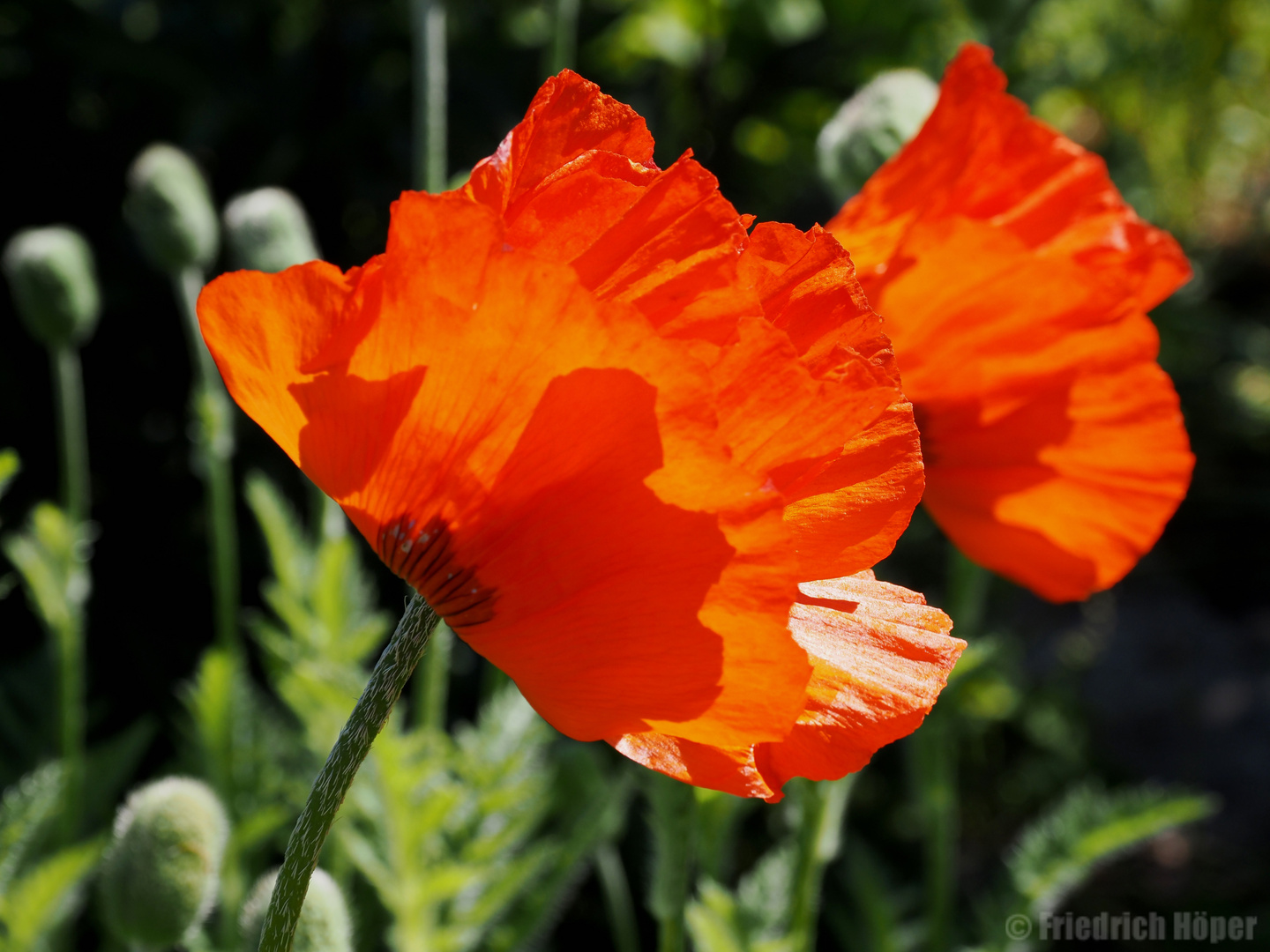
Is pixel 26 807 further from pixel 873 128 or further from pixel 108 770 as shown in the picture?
pixel 873 128

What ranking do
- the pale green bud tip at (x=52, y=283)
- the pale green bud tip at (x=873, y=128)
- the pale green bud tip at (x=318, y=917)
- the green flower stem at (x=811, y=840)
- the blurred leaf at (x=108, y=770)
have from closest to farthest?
1. the pale green bud tip at (x=318, y=917)
2. the green flower stem at (x=811, y=840)
3. the pale green bud tip at (x=873, y=128)
4. the pale green bud tip at (x=52, y=283)
5. the blurred leaf at (x=108, y=770)

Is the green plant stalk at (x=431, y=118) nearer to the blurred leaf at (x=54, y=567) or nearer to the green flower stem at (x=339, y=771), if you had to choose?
the blurred leaf at (x=54, y=567)

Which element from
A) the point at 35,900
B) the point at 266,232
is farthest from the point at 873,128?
the point at 35,900

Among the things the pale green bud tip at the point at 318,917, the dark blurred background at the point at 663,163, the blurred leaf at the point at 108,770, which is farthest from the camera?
the dark blurred background at the point at 663,163

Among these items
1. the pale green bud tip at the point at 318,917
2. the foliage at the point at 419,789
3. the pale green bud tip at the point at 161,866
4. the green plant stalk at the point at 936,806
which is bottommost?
the green plant stalk at the point at 936,806

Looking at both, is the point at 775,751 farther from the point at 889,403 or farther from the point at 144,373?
the point at 144,373

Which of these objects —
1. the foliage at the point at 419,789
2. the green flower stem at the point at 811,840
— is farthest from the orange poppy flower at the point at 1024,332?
the foliage at the point at 419,789

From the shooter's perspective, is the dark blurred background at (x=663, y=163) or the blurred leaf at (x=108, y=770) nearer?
the blurred leaf at (x=108, y=770)
